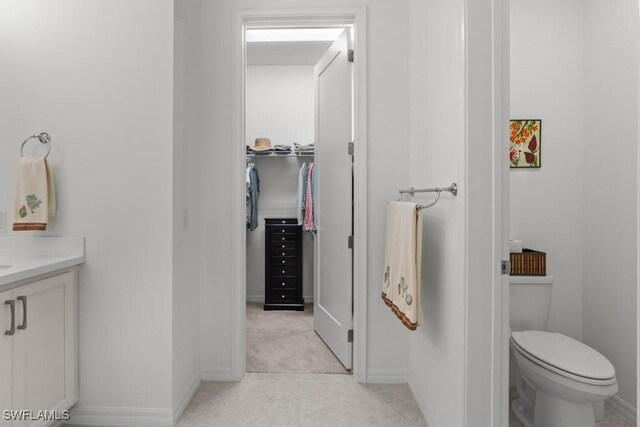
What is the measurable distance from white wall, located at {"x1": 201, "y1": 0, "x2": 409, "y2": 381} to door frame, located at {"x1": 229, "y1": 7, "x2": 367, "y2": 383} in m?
0.04

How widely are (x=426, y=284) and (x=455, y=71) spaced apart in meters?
1.13

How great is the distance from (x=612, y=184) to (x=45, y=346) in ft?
10.1

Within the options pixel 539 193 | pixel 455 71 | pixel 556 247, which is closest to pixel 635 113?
pixel 539 193

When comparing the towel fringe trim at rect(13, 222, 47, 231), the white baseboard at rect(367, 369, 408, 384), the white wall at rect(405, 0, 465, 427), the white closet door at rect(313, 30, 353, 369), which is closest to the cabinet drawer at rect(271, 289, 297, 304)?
the white closet door at rect(313, 30, 353, 369)

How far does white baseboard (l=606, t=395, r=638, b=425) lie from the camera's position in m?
2.02

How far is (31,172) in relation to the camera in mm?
1858

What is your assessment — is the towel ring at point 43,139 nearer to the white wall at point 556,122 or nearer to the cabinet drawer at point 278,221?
the cabinet drawer at point 278,221

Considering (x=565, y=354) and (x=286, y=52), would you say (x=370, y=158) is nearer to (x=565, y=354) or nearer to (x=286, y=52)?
(x=565, y=354)

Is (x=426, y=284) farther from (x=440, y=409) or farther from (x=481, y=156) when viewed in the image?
(x=481, y=156)

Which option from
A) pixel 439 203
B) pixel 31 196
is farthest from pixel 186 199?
pixel 439 203

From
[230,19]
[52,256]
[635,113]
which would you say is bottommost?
[52,256]

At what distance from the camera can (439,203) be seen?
74.2 inches

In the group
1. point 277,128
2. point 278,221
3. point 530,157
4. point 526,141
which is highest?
point 277,128

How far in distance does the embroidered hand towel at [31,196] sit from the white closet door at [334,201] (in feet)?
5.62
